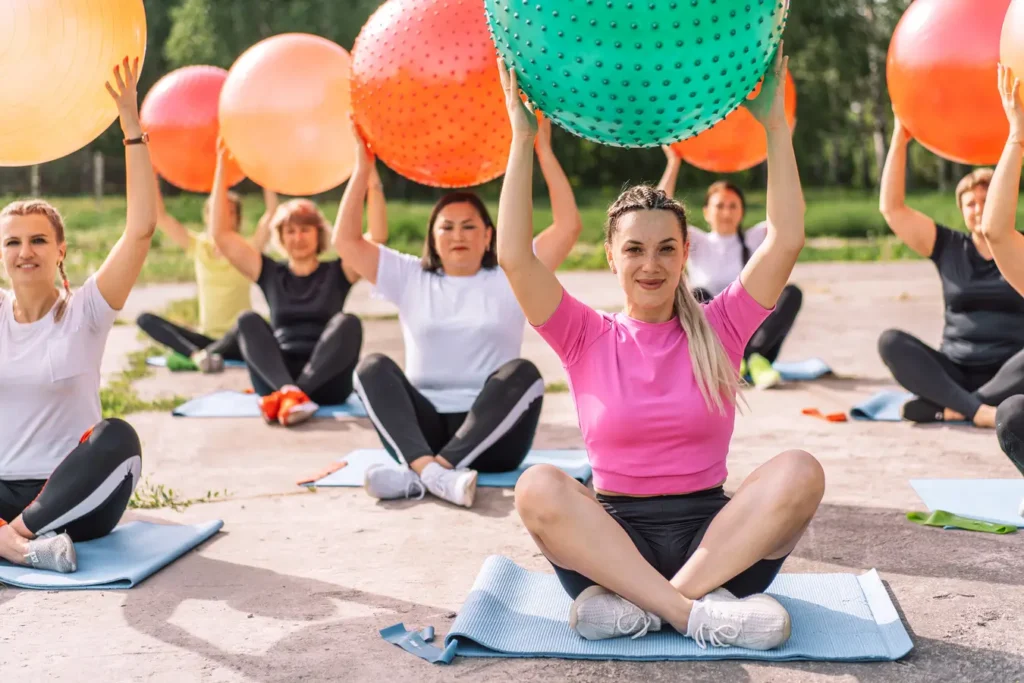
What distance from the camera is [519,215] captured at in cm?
302

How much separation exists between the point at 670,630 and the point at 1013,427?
1536 mm

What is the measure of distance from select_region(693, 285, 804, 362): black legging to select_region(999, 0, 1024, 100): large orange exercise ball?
12.3ft

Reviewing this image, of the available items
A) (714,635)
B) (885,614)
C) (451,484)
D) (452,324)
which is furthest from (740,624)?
(452,324)

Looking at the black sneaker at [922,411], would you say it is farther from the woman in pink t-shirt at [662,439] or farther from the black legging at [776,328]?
the woman in pink t-shirt at [662,439]

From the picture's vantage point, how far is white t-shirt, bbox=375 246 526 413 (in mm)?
4910

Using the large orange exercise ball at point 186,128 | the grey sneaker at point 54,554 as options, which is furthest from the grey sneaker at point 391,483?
the large orange exercise ball at point 186,128

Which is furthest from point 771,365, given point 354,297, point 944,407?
point 354,297

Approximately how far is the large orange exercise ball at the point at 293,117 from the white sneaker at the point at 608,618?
9.36ft

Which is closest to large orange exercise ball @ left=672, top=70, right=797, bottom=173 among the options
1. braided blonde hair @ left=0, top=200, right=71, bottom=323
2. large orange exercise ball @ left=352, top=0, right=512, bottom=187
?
large orange exercise ball @ left=352, top=0, right=512, bottom=187

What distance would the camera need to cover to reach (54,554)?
3609mm

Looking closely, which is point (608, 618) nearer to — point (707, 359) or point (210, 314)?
point (707, 359)

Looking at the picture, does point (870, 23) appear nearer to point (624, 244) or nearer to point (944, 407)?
point (944, 407)

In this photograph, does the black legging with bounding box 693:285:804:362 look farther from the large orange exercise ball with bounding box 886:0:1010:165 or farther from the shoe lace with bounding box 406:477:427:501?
the shoe lace with bounding box 406:477:427:501

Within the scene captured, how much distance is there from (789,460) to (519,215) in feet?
3.20
